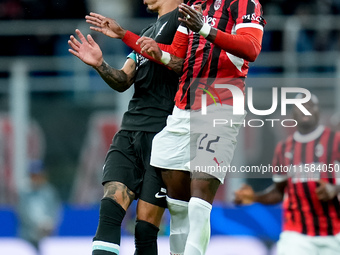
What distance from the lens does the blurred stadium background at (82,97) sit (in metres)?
9.92

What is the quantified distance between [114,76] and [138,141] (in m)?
0.48

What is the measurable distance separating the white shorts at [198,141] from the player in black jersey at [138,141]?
5.6 inches

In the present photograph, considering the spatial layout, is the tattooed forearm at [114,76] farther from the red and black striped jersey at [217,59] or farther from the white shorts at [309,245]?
the white shorts at [309,245]

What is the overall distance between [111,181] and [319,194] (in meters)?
2.00

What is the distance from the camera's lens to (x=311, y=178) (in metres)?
6.53

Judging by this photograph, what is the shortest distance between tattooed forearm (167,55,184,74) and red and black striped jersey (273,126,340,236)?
2251mm

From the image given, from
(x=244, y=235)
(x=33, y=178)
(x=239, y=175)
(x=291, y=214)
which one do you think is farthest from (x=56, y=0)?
(x=291, y=214)

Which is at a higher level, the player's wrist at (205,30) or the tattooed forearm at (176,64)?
the tattooed forearm at (176,64)

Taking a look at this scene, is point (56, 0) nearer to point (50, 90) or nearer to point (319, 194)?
point (50, 90)

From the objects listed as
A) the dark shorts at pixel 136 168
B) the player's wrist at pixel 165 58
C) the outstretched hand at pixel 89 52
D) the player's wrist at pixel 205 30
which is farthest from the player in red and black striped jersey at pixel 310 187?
the player's wrist at pixel 205 30

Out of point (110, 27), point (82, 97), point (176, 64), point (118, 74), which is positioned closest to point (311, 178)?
point (176, 64)

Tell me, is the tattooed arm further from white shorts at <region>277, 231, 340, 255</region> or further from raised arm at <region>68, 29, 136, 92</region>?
white shorts at <region>277, 231, 340, 255</region>

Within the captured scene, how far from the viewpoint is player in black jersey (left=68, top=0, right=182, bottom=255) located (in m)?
4.73

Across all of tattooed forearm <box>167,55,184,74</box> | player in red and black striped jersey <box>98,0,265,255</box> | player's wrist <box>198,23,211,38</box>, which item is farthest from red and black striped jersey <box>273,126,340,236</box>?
player's wrist <box>198,23,211,38</box>
